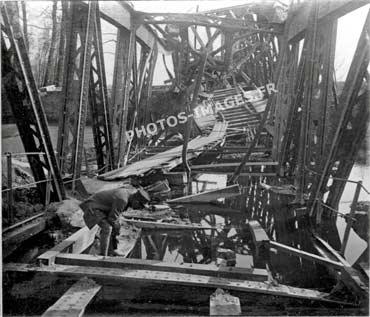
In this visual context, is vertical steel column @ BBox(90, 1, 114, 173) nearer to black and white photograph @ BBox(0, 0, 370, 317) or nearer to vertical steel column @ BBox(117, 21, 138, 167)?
black and white photograph @ BBox(0, 0, 370, 317)

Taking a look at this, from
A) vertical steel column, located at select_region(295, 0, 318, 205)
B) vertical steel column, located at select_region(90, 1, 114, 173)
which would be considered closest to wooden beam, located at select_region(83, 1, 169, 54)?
vertical steel column, located at select_region(90, 1, 114, 173)

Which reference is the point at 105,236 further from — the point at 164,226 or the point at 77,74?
the point at 77,74

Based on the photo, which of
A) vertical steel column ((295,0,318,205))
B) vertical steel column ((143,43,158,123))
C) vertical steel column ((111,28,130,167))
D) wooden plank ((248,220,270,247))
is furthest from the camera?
vertical steel column ((143,43,158,123))

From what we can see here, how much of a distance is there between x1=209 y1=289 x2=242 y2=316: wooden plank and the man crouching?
1740 millimetres

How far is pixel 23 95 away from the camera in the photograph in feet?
15.1

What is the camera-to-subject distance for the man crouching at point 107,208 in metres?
4.37

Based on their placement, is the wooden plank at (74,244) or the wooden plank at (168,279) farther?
the wooden plank at (74,244)

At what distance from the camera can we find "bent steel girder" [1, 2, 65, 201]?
4.20m

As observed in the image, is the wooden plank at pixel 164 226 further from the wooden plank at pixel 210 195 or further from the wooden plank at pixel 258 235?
the wooden plank at pixel 210 195

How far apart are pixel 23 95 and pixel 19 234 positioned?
6.28 ft

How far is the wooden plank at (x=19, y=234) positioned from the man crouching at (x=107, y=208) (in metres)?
0.76

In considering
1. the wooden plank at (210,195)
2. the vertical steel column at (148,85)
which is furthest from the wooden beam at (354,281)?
the vertical steel column at (148,85)

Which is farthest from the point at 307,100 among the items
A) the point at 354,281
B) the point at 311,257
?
the point at 354,281

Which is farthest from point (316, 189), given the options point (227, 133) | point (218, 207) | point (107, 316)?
point (227, 133)
